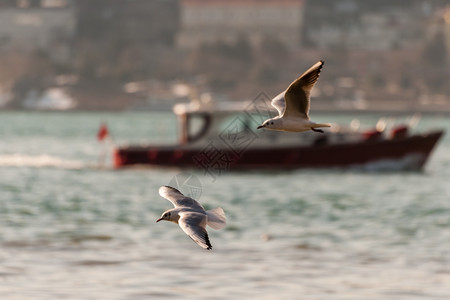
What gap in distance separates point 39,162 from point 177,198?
53.9 m

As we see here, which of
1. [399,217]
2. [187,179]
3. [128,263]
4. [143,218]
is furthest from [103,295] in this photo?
[399,217]

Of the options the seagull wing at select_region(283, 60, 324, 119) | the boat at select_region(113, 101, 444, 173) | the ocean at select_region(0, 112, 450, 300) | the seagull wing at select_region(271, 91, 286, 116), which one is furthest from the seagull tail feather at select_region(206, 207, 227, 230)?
the boat at select_region(113, 101, 444, 173)

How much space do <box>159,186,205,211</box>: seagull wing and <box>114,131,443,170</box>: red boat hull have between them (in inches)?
1394

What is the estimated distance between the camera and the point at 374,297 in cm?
1906

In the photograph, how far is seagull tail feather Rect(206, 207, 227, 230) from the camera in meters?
9.62

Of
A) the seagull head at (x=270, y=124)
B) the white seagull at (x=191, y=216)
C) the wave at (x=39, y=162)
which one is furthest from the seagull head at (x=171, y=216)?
the wave at (x=39, y=162)

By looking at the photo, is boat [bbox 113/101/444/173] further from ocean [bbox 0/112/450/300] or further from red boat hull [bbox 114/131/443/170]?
ocean [bbox 0/112/450/300]

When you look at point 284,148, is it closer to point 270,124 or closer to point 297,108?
point 297,108

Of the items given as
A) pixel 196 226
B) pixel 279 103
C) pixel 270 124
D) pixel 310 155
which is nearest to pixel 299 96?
pixel 270 124

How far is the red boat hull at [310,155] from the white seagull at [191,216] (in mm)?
35455

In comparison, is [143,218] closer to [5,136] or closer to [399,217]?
[399,217]

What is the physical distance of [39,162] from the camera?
63.2m

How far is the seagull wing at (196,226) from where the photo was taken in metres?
8.93

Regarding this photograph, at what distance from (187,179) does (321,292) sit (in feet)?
31.2
